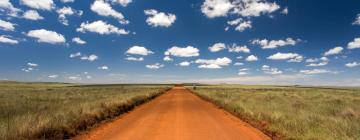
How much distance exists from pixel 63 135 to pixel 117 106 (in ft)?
28.1

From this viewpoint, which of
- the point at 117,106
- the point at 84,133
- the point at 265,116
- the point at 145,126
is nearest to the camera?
the point at 84,133

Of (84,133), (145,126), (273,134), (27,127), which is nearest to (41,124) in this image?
(27,127)

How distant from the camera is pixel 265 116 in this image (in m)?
13.2

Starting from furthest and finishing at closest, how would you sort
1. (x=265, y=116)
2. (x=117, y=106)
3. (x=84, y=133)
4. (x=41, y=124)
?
1. (x=117, y=106)
2. (x=265, y=116)
3. (x=84, y=133)
4. (x=41, y=124)

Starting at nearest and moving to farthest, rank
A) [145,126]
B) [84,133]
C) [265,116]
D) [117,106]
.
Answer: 1. [84,133]
2. [145,126]
3. [265,116]
4. [117,106]

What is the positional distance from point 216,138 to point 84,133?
446 cm

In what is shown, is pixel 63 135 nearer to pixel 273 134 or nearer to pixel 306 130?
pixel 273 134

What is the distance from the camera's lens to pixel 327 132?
923 centimetres

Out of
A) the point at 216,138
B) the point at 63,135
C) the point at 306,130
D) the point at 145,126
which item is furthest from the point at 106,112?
the point at 306,130

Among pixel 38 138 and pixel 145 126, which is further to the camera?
pixel 145 126

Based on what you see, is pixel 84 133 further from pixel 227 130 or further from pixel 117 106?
pixel 117 106

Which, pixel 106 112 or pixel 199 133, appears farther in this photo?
pixel 106 112

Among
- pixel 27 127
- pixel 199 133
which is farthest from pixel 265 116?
pixel 27 127

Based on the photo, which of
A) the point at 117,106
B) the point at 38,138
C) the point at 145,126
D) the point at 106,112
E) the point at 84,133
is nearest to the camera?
the point at 38,138
